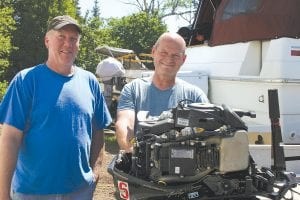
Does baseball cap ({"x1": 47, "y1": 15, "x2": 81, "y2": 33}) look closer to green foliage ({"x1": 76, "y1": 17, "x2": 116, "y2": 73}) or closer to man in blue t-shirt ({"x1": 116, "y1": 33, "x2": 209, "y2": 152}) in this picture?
man in blue t-shirt ({"x1": 116, "y1": 33, "x2": 209, "y2": 152})

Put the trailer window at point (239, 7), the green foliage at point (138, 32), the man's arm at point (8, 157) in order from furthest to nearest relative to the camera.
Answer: the green foliage at point (138, 32) → the trailer window at point (239, 7) → the man's arm at point (8, 157)

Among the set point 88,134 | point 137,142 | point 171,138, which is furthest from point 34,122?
point 171,138

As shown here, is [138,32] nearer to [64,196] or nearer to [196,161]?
[64,196]

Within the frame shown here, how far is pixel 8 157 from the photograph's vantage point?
9.13ft

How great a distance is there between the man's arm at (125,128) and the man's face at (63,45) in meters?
0.46

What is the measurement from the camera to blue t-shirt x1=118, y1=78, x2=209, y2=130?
3223 millimetres

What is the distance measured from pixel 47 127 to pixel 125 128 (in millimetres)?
487

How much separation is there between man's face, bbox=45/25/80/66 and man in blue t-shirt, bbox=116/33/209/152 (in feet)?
1.46

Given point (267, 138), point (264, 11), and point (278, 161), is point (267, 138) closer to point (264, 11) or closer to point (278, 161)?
point (264, 11)

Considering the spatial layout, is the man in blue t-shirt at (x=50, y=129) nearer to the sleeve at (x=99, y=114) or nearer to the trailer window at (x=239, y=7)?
the sleeve at (x=99, y=114)

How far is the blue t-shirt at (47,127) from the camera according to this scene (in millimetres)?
2838

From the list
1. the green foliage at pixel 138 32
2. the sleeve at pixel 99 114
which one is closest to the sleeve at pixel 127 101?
the sleeve at pixel 99 114

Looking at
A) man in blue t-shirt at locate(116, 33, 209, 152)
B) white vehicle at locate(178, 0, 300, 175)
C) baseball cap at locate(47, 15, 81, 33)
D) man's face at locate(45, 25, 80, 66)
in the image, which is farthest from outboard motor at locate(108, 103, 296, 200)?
white vehicle at locate(178, 0, 300, 175)

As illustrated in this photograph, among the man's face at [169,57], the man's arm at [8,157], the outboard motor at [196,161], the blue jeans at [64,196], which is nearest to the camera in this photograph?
the outboard motor at [196,161]
